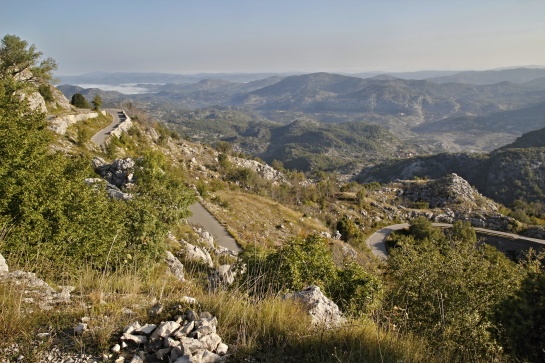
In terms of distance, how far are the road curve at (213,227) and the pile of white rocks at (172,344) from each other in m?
24.2

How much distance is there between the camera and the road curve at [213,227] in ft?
98.2

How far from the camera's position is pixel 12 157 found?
1195 centimetres

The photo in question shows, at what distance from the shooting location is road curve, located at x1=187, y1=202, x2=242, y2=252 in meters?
29.9

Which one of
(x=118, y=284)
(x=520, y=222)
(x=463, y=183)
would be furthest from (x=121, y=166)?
(x=463, y=183)

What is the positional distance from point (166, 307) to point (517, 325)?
6.74 m

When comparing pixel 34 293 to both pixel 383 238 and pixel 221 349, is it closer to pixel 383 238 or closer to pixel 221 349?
pixel 221 349

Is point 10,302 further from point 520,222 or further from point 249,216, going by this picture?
point 520,222

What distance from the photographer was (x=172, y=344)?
4328 mm

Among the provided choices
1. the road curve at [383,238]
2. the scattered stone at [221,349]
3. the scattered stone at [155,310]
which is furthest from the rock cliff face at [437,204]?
the scattered stone at [221,349]

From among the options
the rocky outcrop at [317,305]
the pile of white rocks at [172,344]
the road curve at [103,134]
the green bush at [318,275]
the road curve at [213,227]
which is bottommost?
the road curve at [213,227]

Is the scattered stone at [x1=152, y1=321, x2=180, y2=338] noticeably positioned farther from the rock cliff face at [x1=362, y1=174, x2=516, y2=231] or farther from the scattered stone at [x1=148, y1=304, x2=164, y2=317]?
the rock cliff face at [x1=362, y1=174, x2=516, y2=231]

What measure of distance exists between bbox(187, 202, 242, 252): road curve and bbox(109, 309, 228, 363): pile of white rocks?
24194mm

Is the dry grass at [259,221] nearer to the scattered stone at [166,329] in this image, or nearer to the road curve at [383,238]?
the road curve at [383,238]

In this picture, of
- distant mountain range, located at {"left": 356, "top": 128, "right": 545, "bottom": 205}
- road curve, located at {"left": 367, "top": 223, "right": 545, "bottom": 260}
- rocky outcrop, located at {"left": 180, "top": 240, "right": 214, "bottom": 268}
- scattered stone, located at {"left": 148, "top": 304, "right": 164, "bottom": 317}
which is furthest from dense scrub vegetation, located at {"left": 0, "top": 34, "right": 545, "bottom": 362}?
distant mountain range, located at {"left": 356, "top": 128, "right": 545, "bottom": 205}
